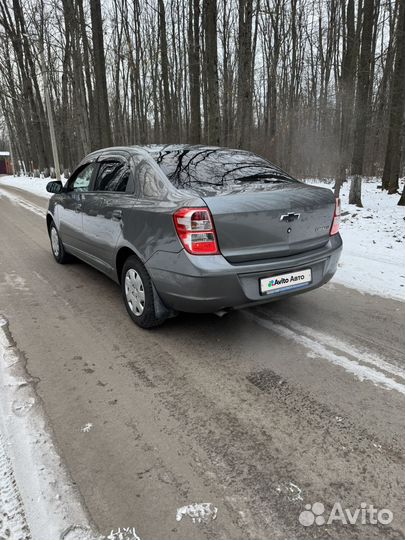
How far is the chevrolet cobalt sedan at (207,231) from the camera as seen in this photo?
3.09 m

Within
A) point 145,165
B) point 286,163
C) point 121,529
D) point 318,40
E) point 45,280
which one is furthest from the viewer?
point 318,40

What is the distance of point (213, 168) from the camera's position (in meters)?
3.77

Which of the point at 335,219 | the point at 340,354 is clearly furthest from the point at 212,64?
the point at 340,354

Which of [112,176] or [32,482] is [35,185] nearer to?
[112,176]

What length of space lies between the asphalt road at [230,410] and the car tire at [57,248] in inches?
66.9

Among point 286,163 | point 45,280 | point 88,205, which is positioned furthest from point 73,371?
point 286,163

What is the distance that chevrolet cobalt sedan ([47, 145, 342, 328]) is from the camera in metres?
3.09

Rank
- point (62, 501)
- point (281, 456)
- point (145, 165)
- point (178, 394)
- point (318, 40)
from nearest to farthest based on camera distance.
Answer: point (62, 501), point (281, 456), point (178, 394), point (145, 165), point (318, 40)

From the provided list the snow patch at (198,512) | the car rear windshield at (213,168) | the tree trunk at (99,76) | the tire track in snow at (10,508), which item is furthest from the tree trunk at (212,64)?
the snow patch at (198,512)

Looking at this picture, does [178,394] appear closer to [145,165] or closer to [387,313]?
[145,165]

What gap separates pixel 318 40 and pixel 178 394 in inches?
1133

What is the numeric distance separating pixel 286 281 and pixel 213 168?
127 cm

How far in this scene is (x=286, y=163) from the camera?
24188mm

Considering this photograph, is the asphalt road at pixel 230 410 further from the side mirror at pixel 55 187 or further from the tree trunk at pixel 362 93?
the tree trunk at pixel 362 93
